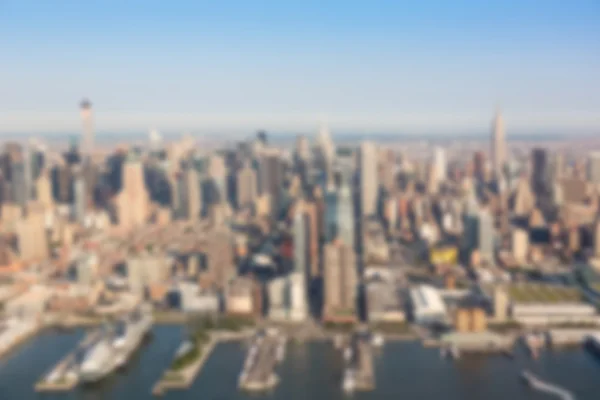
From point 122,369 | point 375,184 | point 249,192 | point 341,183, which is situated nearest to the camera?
point 122,369

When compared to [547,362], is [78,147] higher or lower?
higher

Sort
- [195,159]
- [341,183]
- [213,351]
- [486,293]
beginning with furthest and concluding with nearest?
[195,159] → [341,183] → [486,293] → [213,351]

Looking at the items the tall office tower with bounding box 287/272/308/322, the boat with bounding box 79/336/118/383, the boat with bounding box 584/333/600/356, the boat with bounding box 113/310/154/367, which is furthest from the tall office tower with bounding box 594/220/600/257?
the boat with bounding box 79/336/118/383

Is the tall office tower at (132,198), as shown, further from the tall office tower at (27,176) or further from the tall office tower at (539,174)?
the tall office tower at (539,174)

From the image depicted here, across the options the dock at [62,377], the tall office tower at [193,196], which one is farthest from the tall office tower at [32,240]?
the dock at [62,377]

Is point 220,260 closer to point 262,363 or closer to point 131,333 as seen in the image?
point 131,333

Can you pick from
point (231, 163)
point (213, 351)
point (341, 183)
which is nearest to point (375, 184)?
point (341, 183)

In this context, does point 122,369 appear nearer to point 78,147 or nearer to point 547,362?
point 547,362
